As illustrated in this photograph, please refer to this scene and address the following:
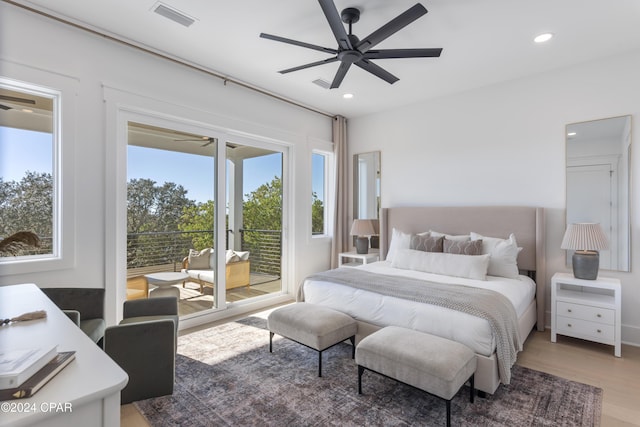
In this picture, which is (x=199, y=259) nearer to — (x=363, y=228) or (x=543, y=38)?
(x=363, y=228)

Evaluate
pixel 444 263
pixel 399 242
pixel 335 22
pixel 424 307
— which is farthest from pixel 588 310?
pixel 335 22

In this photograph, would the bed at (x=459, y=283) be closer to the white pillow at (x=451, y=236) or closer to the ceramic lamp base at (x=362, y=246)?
the white pillow at (x=451, y=236)

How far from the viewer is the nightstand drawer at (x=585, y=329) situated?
2861mm

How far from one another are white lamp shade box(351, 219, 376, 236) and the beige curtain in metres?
0.44

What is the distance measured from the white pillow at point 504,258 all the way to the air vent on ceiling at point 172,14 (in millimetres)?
3628

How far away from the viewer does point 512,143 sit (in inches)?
151

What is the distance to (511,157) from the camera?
3846 millimetres

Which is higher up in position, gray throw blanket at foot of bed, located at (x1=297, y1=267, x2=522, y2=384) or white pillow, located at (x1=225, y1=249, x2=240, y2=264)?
white pillow, located at (x1=225, y1=249, x2=240, y2=264)

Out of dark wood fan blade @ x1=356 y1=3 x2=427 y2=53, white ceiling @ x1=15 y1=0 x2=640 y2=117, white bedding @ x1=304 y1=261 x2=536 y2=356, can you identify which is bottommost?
white bedding @ x1=304 y1=261 x2=536 y2=356

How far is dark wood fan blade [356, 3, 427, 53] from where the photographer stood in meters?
1.97

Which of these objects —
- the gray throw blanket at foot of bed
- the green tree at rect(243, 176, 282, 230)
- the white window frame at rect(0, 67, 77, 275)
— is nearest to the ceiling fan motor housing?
the gray throw blanket at foot of bed

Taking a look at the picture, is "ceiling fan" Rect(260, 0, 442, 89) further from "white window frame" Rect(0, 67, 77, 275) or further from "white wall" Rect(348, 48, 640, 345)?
"white wall" Rect(348, 48, 640, 345)

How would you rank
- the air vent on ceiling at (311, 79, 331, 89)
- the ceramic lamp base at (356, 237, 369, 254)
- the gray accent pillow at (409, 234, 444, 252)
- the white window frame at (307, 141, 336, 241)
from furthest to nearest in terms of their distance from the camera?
the white window frame at (307, 141, 336, 241)
the ceramic lamp base at (356, 237, 369, 254)
the air vent on ceiling at (311, 79, 331, 89)
the gray accent pillow at (409, 234, 444, 252)

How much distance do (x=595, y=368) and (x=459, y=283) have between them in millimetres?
1215
